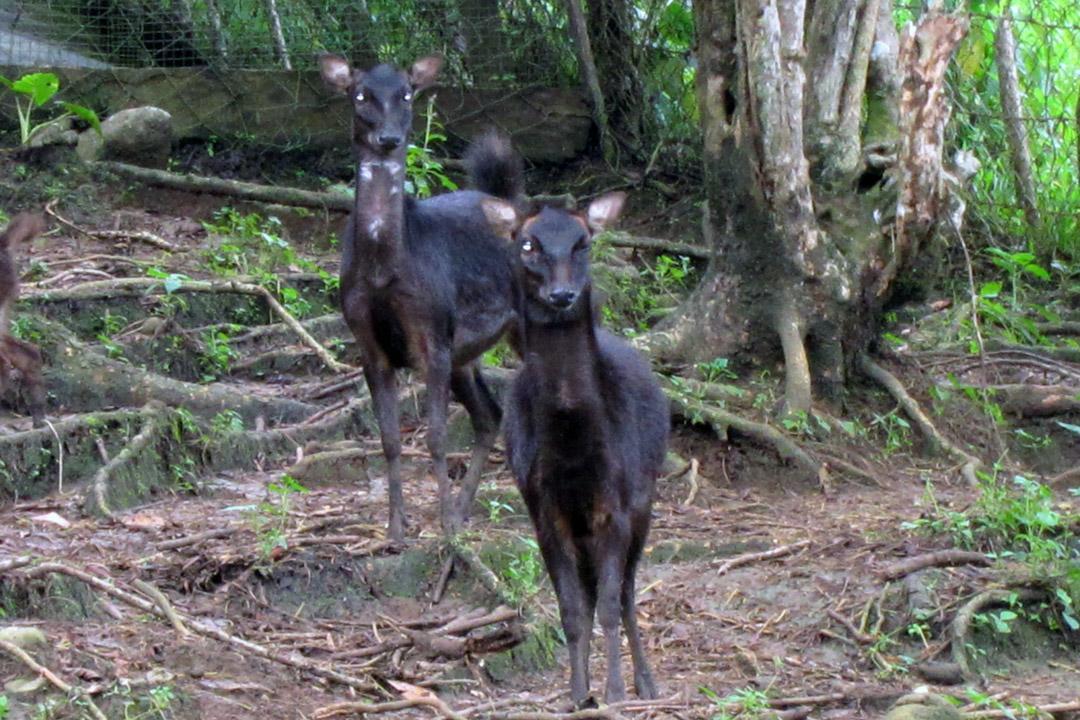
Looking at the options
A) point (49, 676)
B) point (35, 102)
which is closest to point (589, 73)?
point (35, 102)

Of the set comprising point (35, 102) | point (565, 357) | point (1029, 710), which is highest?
point (35, 102)

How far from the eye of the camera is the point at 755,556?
24.8 ft

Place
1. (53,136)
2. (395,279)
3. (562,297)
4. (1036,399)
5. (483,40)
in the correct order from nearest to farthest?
(562,297)
(395,279)
(1036,399)
(53,136)
(483,40)

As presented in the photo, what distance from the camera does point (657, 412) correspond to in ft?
20.7

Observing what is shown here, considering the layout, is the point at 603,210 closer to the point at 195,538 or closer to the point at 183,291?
the point at 195,538

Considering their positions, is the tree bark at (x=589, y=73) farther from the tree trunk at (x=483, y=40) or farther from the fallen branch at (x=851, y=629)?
the fallen branch at (x=851, y=629)

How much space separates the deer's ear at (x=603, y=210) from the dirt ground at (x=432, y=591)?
1588 mm

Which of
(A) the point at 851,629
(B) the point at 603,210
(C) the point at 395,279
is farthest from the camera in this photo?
(C) the point at 395,279

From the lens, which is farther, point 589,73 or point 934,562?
point 589,73

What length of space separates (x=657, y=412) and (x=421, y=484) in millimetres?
2936

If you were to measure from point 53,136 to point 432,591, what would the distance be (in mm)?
6759

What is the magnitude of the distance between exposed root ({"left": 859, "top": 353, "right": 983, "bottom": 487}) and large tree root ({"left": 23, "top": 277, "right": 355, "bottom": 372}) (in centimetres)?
321

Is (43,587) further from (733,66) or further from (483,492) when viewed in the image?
(733,66)

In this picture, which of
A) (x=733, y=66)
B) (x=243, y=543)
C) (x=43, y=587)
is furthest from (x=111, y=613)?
(x=733, y=66)
